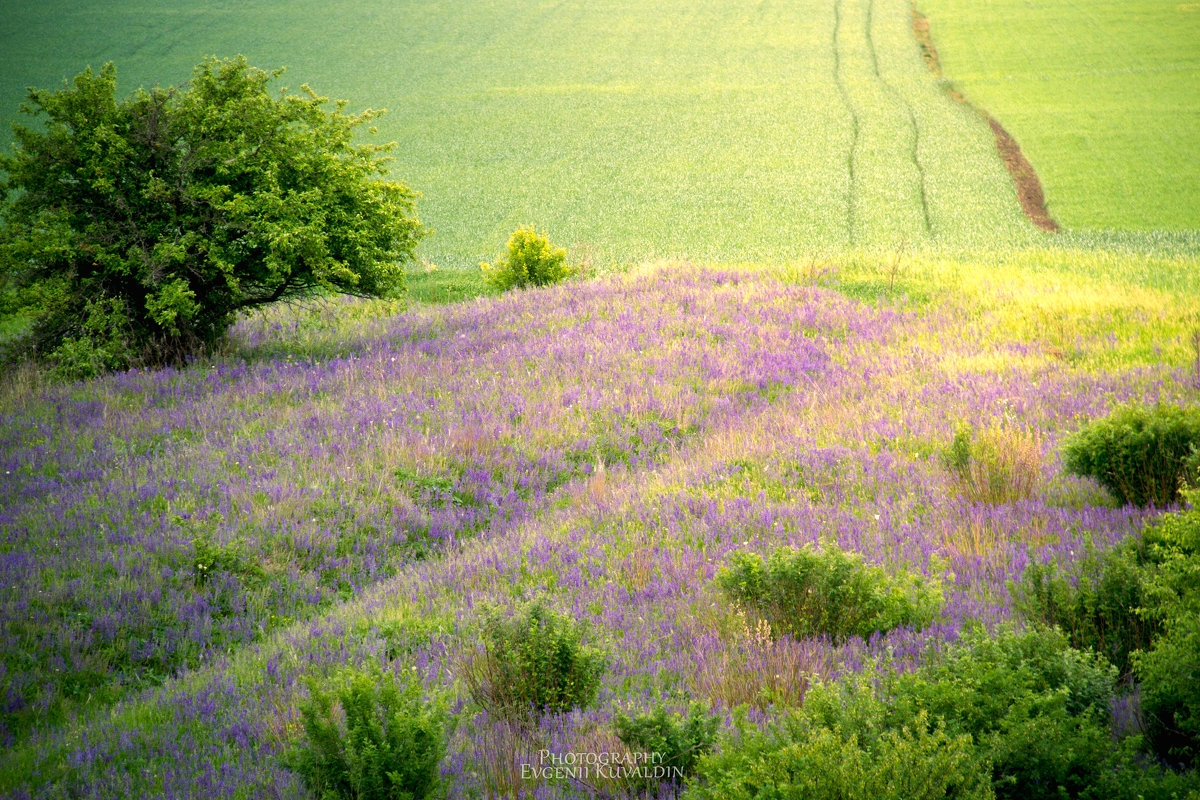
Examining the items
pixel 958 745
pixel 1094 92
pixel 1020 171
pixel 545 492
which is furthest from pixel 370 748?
pixel 1094 92

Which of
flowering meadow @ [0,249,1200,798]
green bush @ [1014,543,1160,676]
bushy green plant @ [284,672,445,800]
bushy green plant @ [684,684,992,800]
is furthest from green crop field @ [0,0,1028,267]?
bushy green plant @ [284,672,445,800]

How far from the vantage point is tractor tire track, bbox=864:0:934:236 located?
90.1ft

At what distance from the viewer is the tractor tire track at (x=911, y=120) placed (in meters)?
27.5

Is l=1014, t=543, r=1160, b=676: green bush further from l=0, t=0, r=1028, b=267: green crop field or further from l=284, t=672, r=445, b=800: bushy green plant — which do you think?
l=0, t=0, r=1028, b=267: green crop field

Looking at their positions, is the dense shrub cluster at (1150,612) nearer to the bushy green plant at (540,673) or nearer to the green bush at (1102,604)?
the green bush at (1102,604)

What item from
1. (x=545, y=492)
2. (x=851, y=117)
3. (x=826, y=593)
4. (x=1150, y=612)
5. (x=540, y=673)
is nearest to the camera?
(x=1150, y=612)

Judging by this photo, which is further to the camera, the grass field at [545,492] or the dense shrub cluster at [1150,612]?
the grass field at [545,492]

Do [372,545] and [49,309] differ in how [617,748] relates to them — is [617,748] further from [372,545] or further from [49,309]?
[49,309]

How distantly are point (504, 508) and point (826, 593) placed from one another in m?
3.55

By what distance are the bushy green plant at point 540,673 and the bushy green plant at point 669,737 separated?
62 cm

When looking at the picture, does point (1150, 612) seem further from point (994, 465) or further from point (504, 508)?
point (504, 508)

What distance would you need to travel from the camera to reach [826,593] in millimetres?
4551

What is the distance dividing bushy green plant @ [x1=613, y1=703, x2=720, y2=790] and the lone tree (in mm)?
8928

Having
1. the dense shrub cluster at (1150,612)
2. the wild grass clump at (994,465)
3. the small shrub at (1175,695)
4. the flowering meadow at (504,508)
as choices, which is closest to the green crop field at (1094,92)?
the flowering meadow at (504,508)
